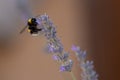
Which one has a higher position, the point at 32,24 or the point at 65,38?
the point at 65,38

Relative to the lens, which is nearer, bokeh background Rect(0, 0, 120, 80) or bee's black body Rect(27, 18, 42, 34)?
bee's black body Rect(27, 18, 42, 34)

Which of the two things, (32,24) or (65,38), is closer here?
(32,24)

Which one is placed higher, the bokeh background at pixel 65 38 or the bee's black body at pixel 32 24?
the bokeh background at pixel 65 38

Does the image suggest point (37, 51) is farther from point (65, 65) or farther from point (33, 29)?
point (65, 65)

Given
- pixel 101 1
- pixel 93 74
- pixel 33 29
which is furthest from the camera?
pixel 101 1

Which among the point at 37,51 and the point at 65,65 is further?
the point at 37,51

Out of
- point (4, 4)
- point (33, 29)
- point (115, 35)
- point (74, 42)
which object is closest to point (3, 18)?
point (4, 4)

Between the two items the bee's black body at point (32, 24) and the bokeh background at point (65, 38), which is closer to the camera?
the bee's black body at point (32, 24)

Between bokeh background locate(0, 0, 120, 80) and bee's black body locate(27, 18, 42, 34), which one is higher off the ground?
bokeh background locate(0, 0, 120, 80)
